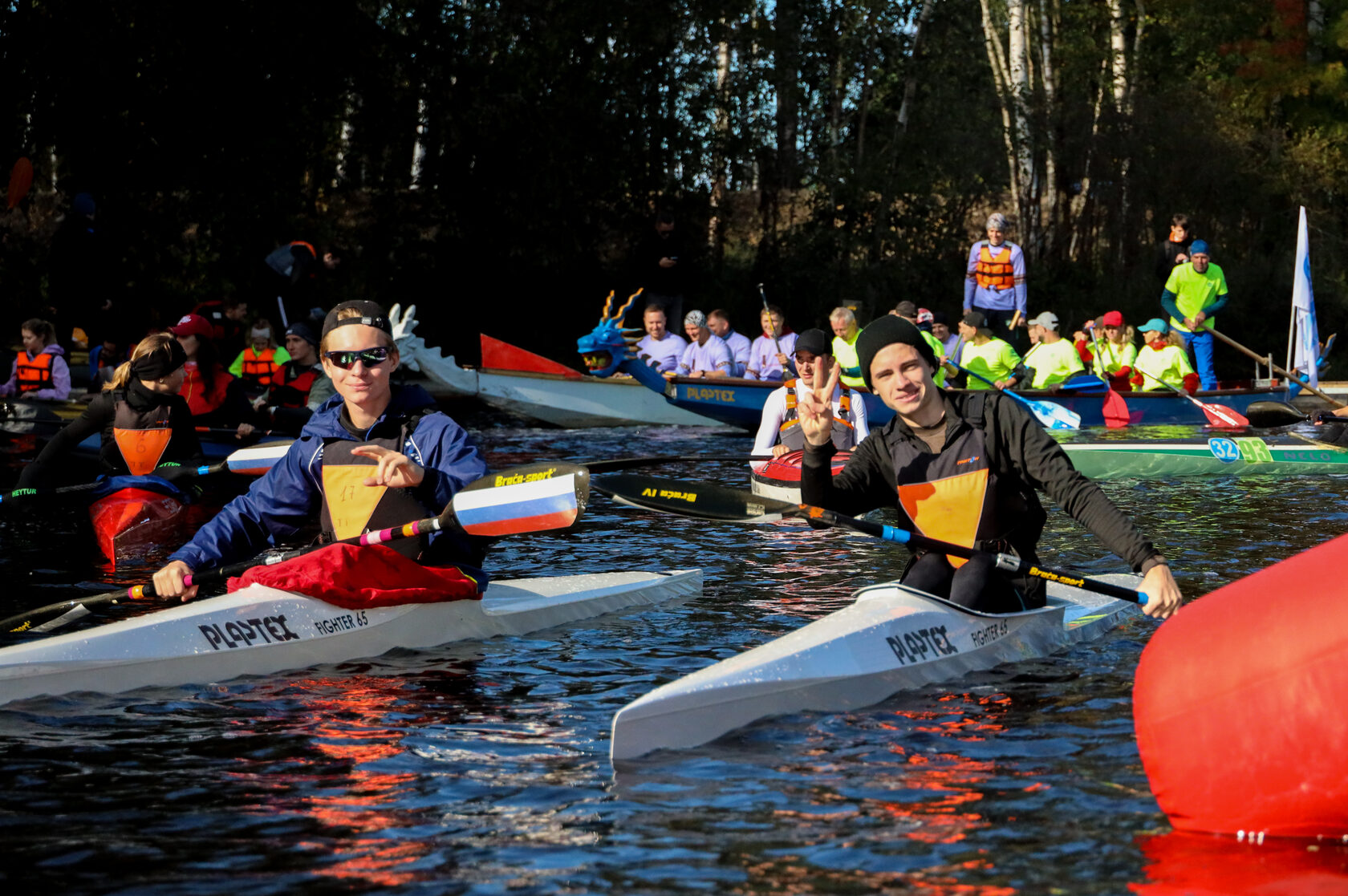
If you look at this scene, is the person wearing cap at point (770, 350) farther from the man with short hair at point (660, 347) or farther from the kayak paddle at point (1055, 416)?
the kayak paddle at point (1055, 416)

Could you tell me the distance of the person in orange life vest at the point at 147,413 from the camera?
9484 millimetres

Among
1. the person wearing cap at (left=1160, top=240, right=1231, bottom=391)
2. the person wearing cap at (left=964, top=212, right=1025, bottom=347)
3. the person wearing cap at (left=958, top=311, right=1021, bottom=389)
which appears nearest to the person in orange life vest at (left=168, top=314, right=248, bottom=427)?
the person wearing cap at (left=958, top=311, right=1021, bottom=389)

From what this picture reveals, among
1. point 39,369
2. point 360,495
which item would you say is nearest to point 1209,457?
point 360,495

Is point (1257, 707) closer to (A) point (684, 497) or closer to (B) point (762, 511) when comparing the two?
(B) point (762, 511)

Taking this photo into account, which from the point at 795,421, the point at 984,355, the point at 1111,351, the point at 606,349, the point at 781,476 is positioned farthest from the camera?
A: the point at 606,349

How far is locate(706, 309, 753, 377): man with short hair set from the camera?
18.4 metres

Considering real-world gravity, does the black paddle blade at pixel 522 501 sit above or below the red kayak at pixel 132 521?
above

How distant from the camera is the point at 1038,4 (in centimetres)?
2736

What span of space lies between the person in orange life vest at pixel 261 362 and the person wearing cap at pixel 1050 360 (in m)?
7.56

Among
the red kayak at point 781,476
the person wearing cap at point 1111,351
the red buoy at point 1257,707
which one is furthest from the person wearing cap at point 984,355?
the red buoy at point 1257,707

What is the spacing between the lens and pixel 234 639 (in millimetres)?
5996

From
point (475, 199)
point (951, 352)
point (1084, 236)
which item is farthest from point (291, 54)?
point (1084, 236)

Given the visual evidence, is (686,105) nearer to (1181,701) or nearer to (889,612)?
(889,612)

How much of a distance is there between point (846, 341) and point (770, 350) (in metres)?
2.49
